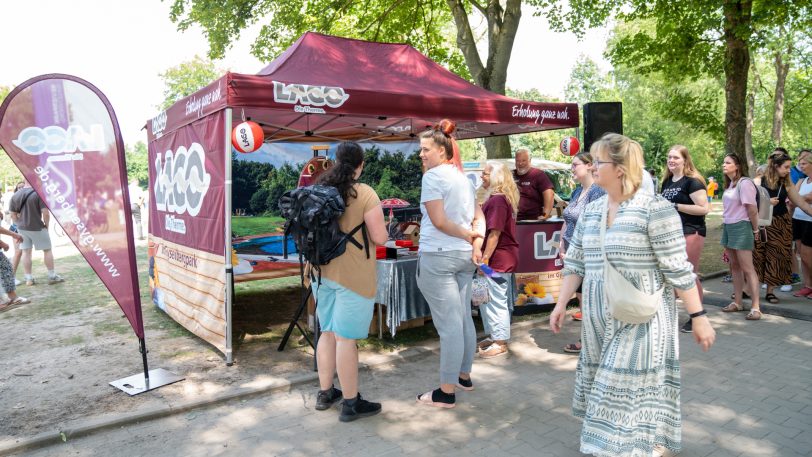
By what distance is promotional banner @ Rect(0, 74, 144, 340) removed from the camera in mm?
3730

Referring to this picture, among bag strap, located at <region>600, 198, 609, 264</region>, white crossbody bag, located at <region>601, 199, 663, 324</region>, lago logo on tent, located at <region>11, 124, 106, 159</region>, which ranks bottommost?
white crossbody bag, located at <region>601, 199, 663, 324</region>

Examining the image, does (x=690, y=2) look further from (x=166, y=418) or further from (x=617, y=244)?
(x=166, y=418)

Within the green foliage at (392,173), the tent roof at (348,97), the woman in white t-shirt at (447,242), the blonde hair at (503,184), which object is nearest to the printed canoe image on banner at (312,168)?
the tent roof at (348,97)

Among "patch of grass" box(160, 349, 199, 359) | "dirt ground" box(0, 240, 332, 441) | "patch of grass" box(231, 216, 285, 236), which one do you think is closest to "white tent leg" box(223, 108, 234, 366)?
"dirt ground" box(0, 240, 332, 441)

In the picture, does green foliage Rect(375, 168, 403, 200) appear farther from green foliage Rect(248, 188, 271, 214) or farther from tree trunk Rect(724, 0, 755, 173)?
tree trunk Rect(724, 0, 755, 173)

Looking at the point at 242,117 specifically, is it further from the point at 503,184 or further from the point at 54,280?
the point at 54,280

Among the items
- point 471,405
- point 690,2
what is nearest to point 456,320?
point 471,405

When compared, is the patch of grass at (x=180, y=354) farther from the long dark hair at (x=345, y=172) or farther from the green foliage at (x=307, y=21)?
the green foliage at (x=307, y=21)

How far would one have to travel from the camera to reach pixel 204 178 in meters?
5.38

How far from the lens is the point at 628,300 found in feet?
8.25

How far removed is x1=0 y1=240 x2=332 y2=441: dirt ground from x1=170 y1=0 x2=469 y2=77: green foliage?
8212 mm

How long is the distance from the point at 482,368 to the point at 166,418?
243 centimetres

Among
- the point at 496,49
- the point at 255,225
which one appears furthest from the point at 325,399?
the point at 496,49

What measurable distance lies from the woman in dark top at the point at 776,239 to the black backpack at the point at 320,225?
5628 mm
